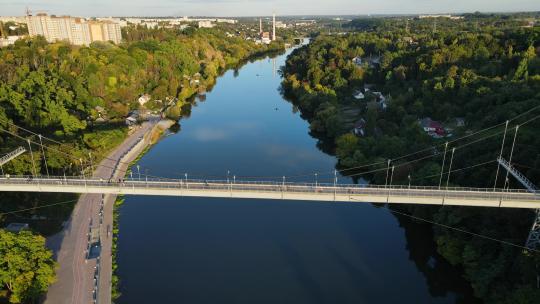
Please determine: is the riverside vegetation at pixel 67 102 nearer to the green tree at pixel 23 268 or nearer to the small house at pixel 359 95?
the green tree at pixel 23 268

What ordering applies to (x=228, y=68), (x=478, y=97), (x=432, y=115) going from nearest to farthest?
1. (x=478, y=97)
2. (x=432, y=115)
3. (x=228, y=68)

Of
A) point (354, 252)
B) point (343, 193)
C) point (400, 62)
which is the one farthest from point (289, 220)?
point (400, 62)

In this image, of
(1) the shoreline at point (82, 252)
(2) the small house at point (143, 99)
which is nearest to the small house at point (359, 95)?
(2) the small house at point (143, 99)

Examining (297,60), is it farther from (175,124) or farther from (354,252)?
(354,252)

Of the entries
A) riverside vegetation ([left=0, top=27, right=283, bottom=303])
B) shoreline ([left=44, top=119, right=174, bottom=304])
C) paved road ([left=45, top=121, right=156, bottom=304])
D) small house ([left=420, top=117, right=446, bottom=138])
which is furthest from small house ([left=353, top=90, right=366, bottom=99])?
paved road ([left=45, top=121, right=156, bottom=304])

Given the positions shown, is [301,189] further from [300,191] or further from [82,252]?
[82,252]

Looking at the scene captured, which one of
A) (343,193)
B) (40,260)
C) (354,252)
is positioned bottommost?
(354,252)

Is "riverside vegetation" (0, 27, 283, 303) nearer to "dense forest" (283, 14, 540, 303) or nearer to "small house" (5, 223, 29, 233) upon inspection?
"small house" (5, 223, 29, 233)
